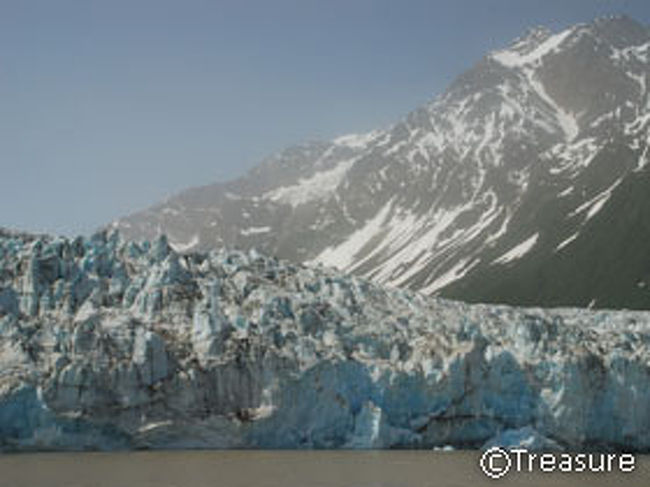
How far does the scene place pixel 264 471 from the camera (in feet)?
106

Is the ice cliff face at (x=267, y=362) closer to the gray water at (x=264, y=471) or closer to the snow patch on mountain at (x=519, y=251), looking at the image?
the gray water at (x=264, y=471)

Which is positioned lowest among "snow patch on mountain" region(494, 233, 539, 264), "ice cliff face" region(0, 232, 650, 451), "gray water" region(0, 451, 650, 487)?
"gray water" region(0, 451, 650, 487)

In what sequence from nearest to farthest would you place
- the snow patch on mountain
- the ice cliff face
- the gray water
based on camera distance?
the gray water
the ice cliff face
the snow patch on mountain

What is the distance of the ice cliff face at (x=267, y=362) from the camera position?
119 feet

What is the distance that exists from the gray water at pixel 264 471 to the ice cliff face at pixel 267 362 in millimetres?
1397

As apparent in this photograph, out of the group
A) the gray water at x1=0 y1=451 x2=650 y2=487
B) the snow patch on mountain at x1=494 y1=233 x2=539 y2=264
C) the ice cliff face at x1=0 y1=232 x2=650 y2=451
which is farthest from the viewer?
the snow patch on mountain at x1=494 y1=233 x2=539 y2=264

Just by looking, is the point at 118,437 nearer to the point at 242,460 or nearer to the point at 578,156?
the point at 242,460

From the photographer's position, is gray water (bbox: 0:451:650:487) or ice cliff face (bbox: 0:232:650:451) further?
ice cliff face (bbox: 0:232:650:451)

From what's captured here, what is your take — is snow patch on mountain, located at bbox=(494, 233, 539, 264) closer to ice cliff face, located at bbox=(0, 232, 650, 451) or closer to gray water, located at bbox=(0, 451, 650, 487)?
ice cliff face, located at bbox=(0, 232, 650, 451)

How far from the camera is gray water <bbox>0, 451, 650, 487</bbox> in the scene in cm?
2931

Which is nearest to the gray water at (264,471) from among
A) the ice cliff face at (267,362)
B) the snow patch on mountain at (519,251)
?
the ice cliff face at (267,362)

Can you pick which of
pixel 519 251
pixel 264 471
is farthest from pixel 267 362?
pixel 519 251

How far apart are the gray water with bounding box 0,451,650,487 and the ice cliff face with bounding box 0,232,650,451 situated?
1397 mm

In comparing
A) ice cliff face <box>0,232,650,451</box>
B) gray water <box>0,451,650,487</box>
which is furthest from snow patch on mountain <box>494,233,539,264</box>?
gray water <box>0,451,650,487</box>
